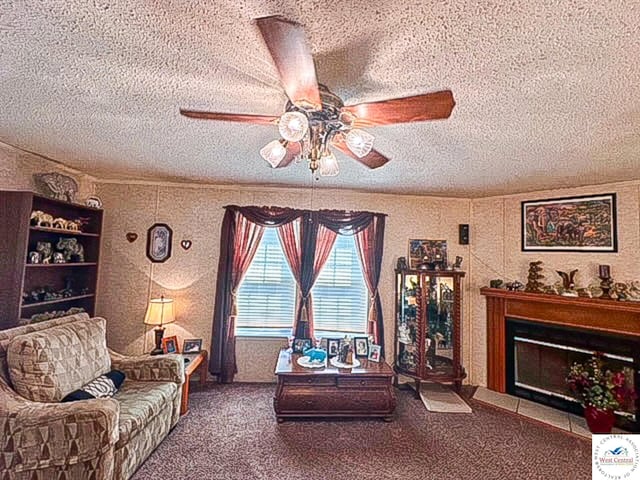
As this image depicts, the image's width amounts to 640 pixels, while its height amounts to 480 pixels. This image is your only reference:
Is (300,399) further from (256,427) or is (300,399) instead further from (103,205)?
(103,205)

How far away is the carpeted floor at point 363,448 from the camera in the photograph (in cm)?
247

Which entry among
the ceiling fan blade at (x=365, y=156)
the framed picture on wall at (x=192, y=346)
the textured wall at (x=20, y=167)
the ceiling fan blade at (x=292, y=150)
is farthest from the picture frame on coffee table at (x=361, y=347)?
the textured wall at (x=20, y=167)

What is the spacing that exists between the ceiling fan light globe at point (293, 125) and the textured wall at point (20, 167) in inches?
114

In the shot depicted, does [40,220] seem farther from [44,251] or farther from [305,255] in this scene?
[305,255]

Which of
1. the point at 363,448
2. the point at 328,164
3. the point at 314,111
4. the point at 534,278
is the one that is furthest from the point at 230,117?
the point at 534,278

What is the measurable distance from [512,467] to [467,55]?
2864 millimetres

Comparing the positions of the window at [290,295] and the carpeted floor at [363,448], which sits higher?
the window at [290,295]

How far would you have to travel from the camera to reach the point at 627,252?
3402 millimetres

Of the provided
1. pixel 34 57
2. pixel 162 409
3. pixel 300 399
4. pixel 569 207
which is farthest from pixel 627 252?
pixel 34 57

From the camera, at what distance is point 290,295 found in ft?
14.1

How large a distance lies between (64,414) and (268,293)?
2.43 metres

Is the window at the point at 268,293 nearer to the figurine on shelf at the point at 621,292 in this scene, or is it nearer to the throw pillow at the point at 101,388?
the throw pillow at the point at 101,388

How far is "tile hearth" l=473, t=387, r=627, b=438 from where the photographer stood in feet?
10.5

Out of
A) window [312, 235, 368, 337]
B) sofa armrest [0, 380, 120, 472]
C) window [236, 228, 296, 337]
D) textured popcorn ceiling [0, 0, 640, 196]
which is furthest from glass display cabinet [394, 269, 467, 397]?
sofa armrest [0, 380, 120, 472]
